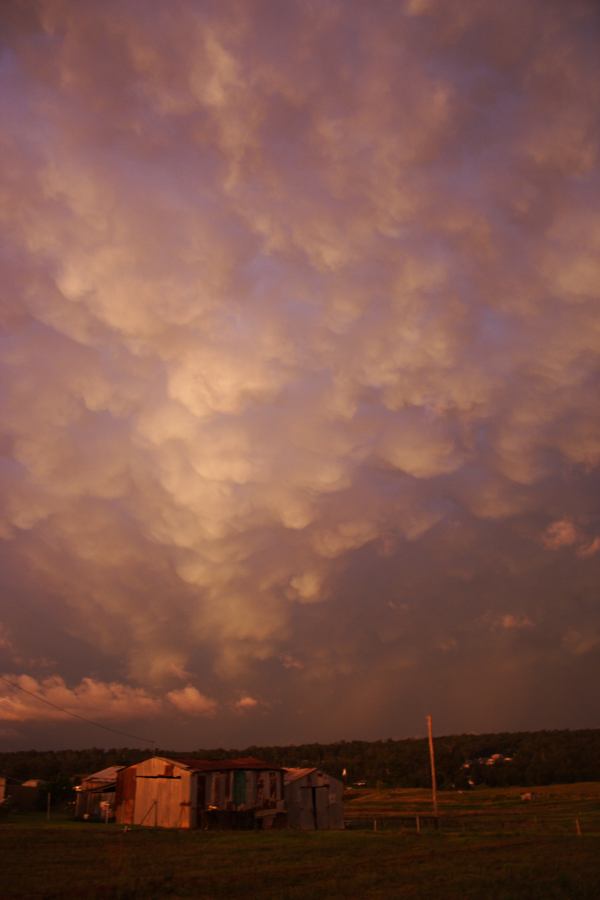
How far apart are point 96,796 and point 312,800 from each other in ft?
72.8

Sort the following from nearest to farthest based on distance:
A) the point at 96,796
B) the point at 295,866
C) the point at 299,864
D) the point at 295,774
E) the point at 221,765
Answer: the point at 295,866 < the point at 299,864 < the point at 221,765 < the point at 295,774 < the point at 96,796

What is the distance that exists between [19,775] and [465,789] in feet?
263

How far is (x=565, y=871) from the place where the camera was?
2658cm

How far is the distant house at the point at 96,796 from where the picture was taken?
67.6 metres

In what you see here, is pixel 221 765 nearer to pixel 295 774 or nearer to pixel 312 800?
pixel 295 774

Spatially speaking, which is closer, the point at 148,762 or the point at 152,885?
the point at 152,885

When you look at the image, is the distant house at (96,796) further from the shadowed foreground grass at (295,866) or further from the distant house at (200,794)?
the shadowed foreground grass at (295,866)

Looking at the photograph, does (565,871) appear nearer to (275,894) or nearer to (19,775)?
(275,894)

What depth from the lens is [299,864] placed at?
94.7 ft

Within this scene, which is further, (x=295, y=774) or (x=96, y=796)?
(x=96, y=796)

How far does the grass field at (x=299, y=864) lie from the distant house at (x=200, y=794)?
930 centimetres

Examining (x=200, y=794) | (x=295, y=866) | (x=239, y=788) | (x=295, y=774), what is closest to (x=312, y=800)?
(x=295, y=774)

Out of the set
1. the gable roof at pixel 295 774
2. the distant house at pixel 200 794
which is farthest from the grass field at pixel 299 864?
the gable roof at pixel 295 774

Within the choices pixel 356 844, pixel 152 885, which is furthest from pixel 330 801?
pixel 152 885
